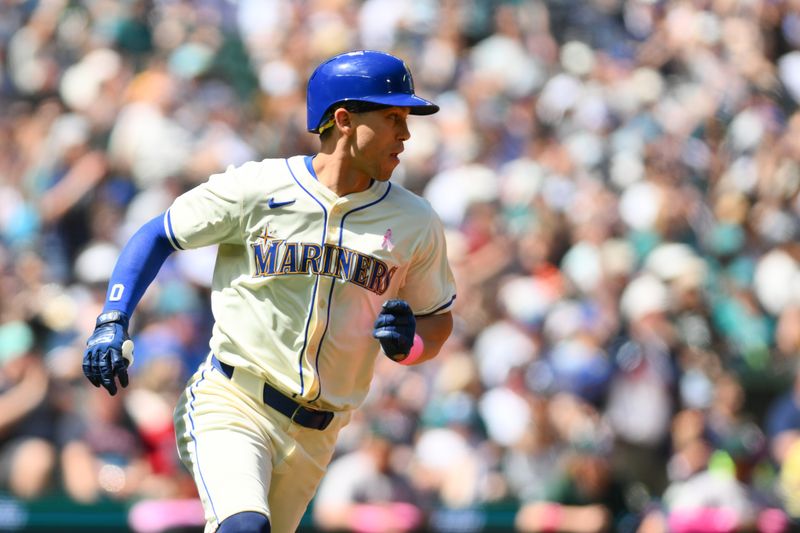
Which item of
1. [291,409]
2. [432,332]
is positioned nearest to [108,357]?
[291,409]

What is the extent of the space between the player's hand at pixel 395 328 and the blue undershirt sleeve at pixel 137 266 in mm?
813

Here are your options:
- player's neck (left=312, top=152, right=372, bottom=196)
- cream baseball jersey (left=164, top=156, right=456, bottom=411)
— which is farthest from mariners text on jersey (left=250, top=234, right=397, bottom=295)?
player's neck (left=312, top=152, right=372, bottom=196)

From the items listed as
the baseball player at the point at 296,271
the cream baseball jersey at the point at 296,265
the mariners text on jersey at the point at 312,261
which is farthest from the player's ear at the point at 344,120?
the mariners text on jersey at the point at 312,261

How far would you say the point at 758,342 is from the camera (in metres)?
10.4

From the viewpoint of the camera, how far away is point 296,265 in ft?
15.6

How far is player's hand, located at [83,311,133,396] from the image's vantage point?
4445 mm

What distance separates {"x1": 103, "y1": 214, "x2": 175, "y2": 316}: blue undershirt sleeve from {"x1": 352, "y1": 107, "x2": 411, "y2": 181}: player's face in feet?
2.36

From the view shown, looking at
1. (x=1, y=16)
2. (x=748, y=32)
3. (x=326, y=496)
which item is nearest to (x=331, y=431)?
(x=326, y=496)

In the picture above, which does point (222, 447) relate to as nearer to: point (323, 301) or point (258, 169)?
point (323, 301)

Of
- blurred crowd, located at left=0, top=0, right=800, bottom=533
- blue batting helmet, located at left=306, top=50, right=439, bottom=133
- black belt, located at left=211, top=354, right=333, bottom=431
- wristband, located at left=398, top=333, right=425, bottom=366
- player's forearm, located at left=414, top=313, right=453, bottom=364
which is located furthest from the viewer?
blurred crowd, located at left=0, top=0, right=800, bottom=533

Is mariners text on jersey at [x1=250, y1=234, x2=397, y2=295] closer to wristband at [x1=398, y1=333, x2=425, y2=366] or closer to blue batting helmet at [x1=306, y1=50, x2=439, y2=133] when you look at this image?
wristband at [x1=398, y1=333, x2=425, y2=366]

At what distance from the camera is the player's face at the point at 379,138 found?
15.6 feet

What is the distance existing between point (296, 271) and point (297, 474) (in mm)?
707

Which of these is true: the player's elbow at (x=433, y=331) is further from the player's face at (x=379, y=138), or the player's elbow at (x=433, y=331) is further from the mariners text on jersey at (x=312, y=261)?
the player's face at (x=379, y=138)
